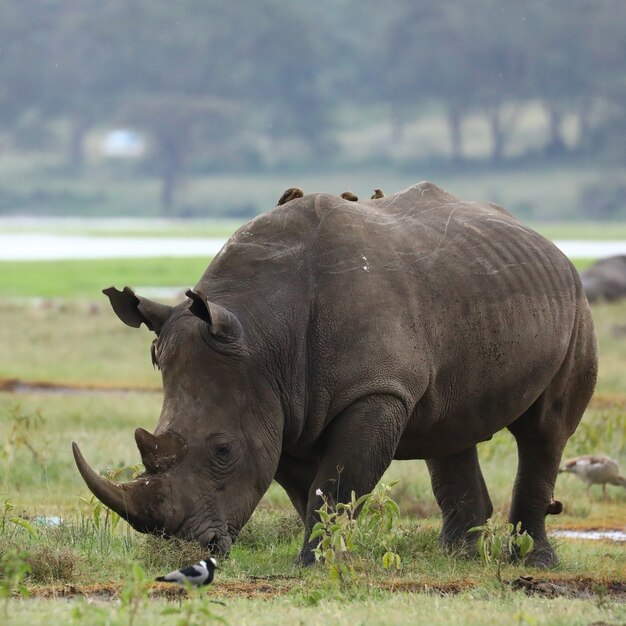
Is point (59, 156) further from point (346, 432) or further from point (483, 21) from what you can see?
point (346, 432)

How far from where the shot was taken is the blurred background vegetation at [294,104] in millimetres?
85625

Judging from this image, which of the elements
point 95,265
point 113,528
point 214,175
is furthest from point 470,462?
point 214,175

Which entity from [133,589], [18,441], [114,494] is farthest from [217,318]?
[18,441]

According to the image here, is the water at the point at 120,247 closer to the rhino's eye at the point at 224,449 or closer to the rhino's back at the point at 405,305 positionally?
the rhino's back at the point at 405,305

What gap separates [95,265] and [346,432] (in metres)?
42.4

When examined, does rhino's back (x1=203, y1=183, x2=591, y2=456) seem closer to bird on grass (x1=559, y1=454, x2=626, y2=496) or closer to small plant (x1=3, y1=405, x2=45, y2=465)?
bird on grass (x1=559, y1=454, x2=626, y2=496)

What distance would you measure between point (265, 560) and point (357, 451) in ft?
3.04

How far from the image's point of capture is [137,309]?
25.4 ft

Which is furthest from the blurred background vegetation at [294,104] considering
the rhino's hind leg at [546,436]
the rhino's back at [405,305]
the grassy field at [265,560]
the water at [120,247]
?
the rhino's back at [405,305]

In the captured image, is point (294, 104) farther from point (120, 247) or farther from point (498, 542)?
point (498, 542)

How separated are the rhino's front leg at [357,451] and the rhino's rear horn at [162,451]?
0.71 m

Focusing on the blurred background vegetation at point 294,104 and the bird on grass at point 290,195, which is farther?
the blurred background vegetation at point 294,104

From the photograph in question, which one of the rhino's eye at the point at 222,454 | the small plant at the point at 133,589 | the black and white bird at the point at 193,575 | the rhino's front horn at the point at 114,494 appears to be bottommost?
the black and white bird at the point at 193,575

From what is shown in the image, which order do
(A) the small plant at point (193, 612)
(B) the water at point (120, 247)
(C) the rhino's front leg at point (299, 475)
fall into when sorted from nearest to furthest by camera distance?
(A) the small plant at point (193, 612), (C) the rhino's front leg at point (299, 475), (B) the water at point (120, 247)
